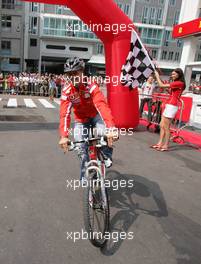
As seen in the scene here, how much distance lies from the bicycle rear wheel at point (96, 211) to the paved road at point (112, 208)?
0.15m

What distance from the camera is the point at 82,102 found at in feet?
11.7

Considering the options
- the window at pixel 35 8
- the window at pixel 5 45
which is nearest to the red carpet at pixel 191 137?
the window at pixel 5 45

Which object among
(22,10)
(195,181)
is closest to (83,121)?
(195,181)

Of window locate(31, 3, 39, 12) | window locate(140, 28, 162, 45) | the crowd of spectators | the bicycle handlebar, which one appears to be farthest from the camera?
window locate(140, 28, 162, 45)

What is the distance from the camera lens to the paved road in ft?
9.32

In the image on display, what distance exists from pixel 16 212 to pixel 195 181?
3299 mm

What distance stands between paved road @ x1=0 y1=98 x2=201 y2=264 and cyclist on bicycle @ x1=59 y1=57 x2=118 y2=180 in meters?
0.79

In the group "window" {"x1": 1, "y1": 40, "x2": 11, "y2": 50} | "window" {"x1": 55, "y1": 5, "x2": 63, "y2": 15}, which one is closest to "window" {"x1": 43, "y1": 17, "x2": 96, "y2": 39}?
"window" {"x1": 55, "y1": 5, "x2": 63, "y2": 15}

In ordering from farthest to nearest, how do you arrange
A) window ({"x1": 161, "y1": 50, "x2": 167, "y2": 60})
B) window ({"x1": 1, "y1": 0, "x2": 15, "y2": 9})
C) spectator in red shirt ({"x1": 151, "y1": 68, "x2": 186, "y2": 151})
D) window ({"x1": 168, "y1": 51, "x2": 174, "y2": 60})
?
1. window ({"x1": 168, "y1": 51, "x2": 174, "y2": 60})
2. window ({"x1": 161, "y1": 50, "x2": 167, "y2": 60})
3. window ({"x1": 1, "y1": 0, "x2": 15, "y2": 9})
4. spectator in red shirt ({"x1": 151, "y1": 68, "x2": 186, "y2": 151})

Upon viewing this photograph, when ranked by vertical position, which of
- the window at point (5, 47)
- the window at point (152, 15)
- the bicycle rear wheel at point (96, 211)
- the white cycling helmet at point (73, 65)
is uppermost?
the window at point (152, 15)

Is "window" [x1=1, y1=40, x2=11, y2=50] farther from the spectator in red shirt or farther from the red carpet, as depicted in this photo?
the spectator in red shirt

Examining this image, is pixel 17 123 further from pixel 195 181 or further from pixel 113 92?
pixel 195 181

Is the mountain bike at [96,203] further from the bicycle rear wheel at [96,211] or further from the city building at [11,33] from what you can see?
the city building at [11,33]

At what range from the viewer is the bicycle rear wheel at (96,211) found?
2859mm
